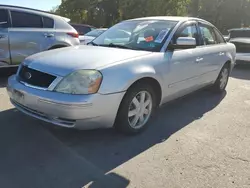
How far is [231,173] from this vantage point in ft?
10.0

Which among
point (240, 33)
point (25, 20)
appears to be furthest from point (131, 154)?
point (240, 33)

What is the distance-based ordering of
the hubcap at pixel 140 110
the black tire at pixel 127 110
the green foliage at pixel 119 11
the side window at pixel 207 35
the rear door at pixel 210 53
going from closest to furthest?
the black tire at pixel 127 110, the hubcap at pixel 140 110, the rear door at pixel 210 53, the side window at pixel 207 35, the green foliage at pixel 119 11

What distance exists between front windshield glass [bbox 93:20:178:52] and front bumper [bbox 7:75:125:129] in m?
1.11

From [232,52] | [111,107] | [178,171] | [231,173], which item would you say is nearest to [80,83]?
[111,107]

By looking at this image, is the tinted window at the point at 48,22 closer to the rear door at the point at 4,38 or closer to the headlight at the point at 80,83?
the rear door at the point at 4,38

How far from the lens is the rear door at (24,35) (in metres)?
6.24

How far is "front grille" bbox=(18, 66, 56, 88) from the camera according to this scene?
11.1 ft

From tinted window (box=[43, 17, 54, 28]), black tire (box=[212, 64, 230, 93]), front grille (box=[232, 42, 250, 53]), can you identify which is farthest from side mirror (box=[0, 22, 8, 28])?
front grille (box=[232, 42, 250, 53])

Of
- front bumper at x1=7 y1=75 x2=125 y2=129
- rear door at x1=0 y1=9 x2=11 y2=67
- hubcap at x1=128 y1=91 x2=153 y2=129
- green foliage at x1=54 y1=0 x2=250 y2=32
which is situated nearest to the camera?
front bumper at x1=7 y1=75 x2=125 y2=129

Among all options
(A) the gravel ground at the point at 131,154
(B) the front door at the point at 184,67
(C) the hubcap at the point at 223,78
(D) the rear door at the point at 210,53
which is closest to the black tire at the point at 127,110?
(A) the gravel ground at the point at 131,154

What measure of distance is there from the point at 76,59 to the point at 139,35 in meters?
1.29

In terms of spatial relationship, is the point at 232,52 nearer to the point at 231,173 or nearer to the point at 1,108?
the point at 231,173

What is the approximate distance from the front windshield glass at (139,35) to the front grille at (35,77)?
4.32 ft

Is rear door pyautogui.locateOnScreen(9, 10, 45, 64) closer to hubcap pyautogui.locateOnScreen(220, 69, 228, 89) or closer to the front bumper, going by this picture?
the front bumper
